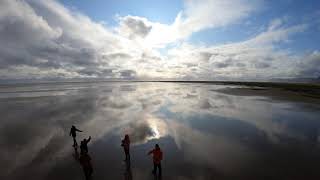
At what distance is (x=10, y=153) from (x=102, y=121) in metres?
9.61

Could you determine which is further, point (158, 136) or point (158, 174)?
point (158, 136)

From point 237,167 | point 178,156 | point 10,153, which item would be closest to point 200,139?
point 178,156

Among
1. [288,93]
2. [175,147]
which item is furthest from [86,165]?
[288,93]

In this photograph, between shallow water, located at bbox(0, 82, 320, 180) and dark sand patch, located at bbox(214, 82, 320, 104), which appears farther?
dark sand patch, located at bbox(214, 82, 320, 104)

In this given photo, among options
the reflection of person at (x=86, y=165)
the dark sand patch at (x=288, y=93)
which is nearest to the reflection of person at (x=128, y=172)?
the reflection of person at (x=86, y=165)

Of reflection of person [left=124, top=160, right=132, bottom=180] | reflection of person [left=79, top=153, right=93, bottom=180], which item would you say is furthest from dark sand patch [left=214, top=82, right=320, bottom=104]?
reflection of person [left=79, top=153, right=93, bottom=180]

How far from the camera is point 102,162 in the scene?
487 inches

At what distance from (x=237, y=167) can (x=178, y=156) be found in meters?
3.43

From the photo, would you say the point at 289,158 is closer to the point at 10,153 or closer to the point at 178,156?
the point at 178,156

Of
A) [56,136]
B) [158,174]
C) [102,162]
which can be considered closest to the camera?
[158,174]

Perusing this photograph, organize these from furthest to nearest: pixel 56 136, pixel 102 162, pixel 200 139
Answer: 1. pixel 56 136
2. pixel 200 139
3. pixel 102 162

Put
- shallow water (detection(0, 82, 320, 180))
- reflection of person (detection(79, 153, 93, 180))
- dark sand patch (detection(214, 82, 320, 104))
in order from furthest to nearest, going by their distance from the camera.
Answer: dark sand patch (detection(214, 82, 320, 104)) → shallow water (detection(0, 82, 320, 180)) → reflection of person (detection(79, 153, 93, 180))

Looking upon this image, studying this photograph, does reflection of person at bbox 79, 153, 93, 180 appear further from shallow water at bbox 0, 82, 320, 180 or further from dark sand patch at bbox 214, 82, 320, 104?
dark sand patch at bbox 214, 82, 320, 104

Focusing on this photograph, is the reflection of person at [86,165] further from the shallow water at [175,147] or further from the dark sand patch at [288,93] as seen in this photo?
the dark sand patch at [288,93]
